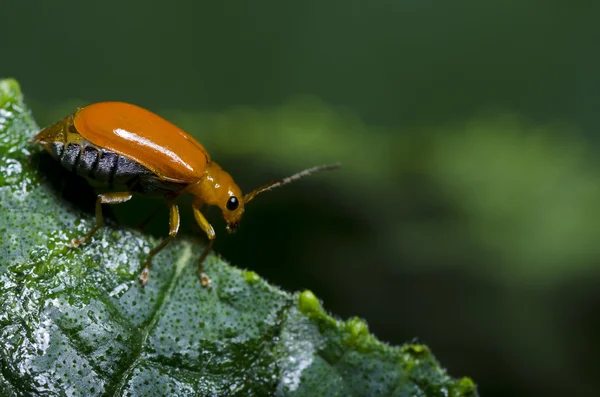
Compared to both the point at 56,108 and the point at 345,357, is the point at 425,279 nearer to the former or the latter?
the point at 345,357

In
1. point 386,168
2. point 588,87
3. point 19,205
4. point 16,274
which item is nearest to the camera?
point 16,274

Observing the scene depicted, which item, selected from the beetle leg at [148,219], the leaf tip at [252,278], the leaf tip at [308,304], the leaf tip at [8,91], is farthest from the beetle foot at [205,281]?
the leaf tip at [8,91]

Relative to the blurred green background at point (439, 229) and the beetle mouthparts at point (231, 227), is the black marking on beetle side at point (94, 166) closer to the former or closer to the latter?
the blurred green background at point (439, 229)

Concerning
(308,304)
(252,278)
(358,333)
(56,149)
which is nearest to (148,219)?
(56,149)

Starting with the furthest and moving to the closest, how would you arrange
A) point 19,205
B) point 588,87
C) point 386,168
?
point 588,87 < point 386,168 < point 19,205

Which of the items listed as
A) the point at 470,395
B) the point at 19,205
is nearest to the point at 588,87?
the point at 470,395

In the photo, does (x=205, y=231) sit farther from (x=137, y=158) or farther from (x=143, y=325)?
(x=143, y=325)
